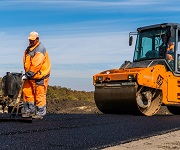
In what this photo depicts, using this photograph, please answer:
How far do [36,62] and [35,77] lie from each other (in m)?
0.27

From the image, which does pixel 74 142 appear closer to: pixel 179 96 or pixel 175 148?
pixel 175 148

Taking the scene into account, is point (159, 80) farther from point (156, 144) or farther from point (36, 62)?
point (156, 144)

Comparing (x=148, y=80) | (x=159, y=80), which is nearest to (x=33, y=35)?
(x=148, y=80)

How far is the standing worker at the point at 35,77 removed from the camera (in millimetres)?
6973

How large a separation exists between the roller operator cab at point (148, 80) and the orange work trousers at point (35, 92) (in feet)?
8.84

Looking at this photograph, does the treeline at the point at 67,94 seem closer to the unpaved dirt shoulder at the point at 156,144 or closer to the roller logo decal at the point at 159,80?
the roller logo decal at the point at 159,80

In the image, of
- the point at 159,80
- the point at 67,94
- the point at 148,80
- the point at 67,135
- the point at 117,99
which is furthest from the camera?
the point at 67,94

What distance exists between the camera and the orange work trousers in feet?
23.0

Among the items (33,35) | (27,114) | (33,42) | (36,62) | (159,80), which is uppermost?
(33,35)

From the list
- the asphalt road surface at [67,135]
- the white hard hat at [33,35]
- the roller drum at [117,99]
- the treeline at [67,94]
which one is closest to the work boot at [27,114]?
the asphalt road surface at [67,135]

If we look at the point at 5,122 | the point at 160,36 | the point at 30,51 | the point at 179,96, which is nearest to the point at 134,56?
the point at 160,36

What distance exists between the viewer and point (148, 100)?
31.0ft

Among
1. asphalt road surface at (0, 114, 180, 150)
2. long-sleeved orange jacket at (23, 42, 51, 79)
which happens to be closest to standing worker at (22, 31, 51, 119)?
long-sleeved orange jacket at (23, 42, 51, 79)

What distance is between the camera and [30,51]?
708 centimetres
